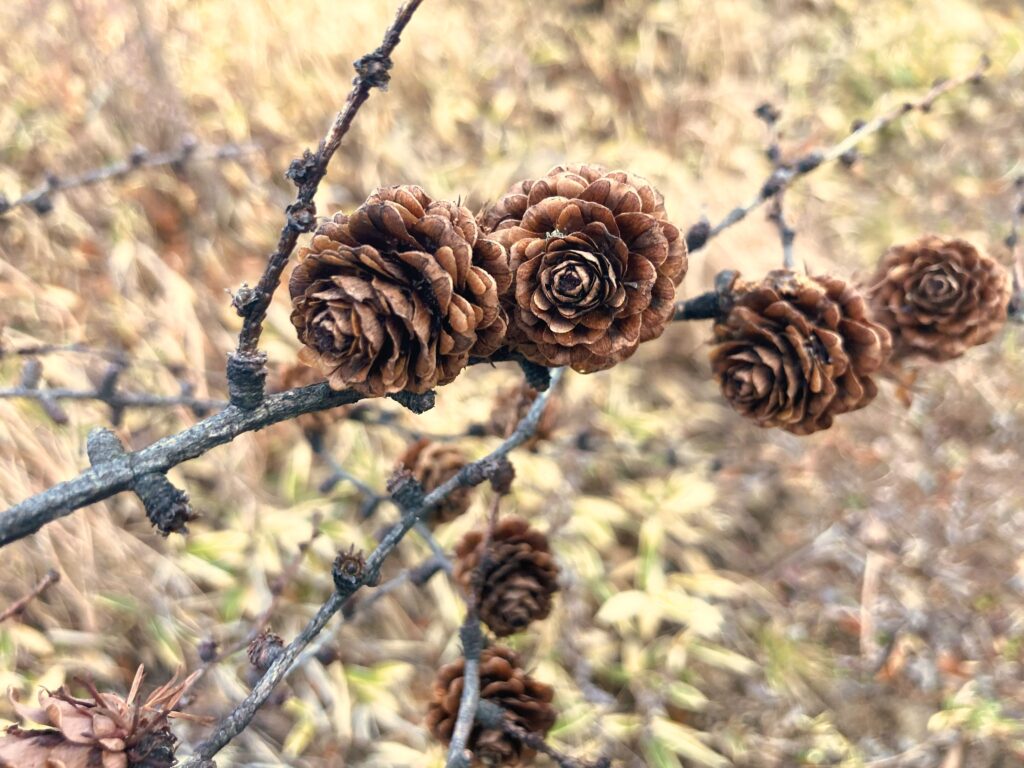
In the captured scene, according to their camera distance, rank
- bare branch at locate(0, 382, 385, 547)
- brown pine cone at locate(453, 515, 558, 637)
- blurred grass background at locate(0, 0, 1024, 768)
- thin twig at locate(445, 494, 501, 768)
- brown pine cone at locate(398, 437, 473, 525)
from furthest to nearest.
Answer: blurred grass background at locate(0, 0, 1024, 768) < brown pine cone at locate(398, 437, 473, 525) < brown pine cone at locate(453, 515, 558, 637) < thin twig at locate(445, 494, 501, 768) < bare branch at locate(0, 382, 385, 547)

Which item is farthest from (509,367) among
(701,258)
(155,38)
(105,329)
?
(155,38)

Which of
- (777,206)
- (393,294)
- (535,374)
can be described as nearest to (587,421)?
(777,206)

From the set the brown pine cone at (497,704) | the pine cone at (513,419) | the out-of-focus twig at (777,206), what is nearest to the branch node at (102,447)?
the brown pine cone at (497,704)

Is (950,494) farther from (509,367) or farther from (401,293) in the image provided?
(401,293)

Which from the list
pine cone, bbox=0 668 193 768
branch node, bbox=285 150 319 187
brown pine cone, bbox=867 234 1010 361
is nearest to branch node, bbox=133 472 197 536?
pine cone, bbox=0 668 193 768

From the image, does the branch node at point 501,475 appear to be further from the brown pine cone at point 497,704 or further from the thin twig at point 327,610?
the brown pine cone at point 497,704

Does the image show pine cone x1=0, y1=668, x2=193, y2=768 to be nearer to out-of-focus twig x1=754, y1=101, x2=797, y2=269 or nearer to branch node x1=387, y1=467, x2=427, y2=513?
branch node x1=387, y1=467, x2=427, y2=513

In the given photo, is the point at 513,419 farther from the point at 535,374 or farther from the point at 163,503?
the point at 163,503
